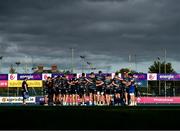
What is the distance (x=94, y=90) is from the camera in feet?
81.5

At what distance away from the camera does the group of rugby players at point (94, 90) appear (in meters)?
24.0

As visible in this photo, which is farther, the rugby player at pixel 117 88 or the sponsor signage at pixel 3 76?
the sponsor signage at pixel 3 76

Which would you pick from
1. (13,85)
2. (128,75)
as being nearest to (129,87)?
(128,75)

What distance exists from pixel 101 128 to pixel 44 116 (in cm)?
124

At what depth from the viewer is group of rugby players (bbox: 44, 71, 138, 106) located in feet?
78.8

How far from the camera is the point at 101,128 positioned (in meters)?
8.20

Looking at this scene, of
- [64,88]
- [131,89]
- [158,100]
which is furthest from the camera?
[158,100]

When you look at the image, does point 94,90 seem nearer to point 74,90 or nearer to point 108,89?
point 108,89

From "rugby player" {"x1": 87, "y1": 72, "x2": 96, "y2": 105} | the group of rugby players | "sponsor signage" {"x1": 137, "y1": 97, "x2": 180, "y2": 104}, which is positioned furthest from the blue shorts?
"sponsor signage" {"x1": 137, "y1": 97, "x2": 180, "y2": 104}

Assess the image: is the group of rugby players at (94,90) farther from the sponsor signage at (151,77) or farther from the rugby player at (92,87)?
the sponsor signage at (151,77)

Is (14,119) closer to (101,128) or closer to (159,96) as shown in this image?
(101,128)

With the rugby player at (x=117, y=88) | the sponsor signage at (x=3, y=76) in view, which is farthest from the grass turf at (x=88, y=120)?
the sponsor signage at (x=3, y=76)

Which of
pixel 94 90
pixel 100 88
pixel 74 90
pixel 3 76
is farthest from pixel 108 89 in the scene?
pixel 3 76

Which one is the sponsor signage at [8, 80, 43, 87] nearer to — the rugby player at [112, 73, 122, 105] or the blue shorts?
the rugby player at [112, 73, 122, 105]
